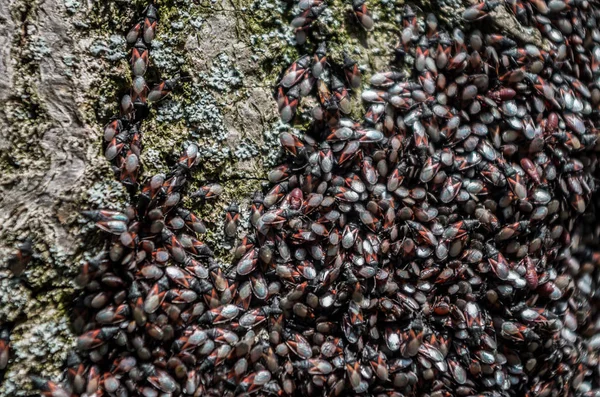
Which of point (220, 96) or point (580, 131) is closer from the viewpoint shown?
point (220, 96)

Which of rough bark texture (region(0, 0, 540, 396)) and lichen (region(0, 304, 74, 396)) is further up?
rough bark texture (region(0, 0, 540, 396))

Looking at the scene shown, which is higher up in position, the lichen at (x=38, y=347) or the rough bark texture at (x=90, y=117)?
the rough bark texture at (x=90, y=117)

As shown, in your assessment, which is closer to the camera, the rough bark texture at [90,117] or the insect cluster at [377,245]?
the rough bark texture at [90,117]

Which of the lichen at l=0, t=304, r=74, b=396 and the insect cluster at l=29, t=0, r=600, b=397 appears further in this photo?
the insect cluster at l=29, t=0, r=600, b=397

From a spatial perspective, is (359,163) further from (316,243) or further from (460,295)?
(460,295)

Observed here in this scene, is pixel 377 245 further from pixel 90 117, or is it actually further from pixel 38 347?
pixel 38 347

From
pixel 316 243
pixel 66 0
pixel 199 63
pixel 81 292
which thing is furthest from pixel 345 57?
pixel 81 292
